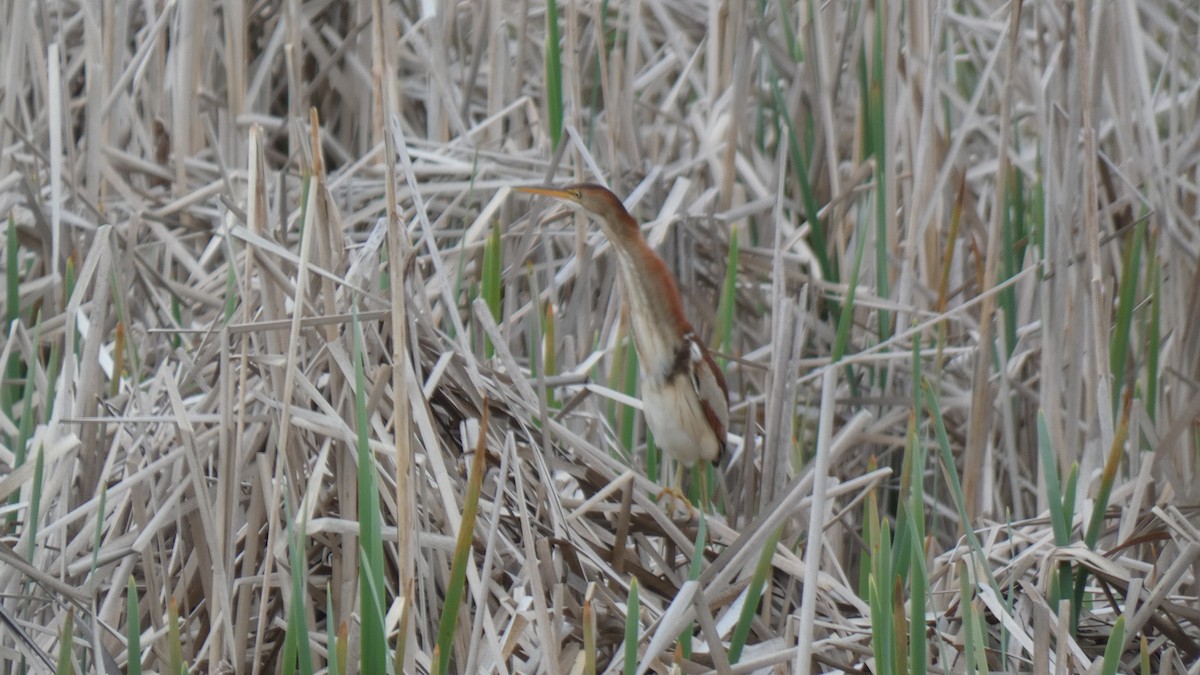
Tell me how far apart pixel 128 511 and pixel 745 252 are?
1362mm

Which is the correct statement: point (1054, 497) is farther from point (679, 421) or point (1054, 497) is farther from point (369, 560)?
point (369, 560)

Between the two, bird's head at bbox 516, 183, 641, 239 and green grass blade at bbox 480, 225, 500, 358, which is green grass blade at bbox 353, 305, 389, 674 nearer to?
green grass blade at bbox 480, 225, 500, 358

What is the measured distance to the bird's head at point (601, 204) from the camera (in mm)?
2059

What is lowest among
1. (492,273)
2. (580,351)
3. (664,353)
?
(580,351)

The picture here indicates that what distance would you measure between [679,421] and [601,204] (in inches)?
12.9

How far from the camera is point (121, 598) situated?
1.70 metres

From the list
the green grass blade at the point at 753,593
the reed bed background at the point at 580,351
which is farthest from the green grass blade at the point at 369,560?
the green grass blade at the point at 753,593

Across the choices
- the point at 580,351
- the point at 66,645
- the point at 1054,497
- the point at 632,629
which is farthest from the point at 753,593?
the point at 580,351

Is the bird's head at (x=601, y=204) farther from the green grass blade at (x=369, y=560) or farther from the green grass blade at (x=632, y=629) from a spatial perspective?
the green grass blade at (x=632, y=629)

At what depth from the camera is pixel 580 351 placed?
102 inches

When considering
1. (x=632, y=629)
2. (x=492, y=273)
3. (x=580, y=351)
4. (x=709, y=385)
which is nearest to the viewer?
Result: (x=632, y=629)

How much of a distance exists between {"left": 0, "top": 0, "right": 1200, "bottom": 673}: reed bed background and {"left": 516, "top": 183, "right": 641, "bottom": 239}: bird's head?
144mm

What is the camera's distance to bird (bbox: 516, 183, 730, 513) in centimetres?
208

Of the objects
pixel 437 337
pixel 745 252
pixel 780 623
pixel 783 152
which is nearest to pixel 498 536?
pixel 437 337
